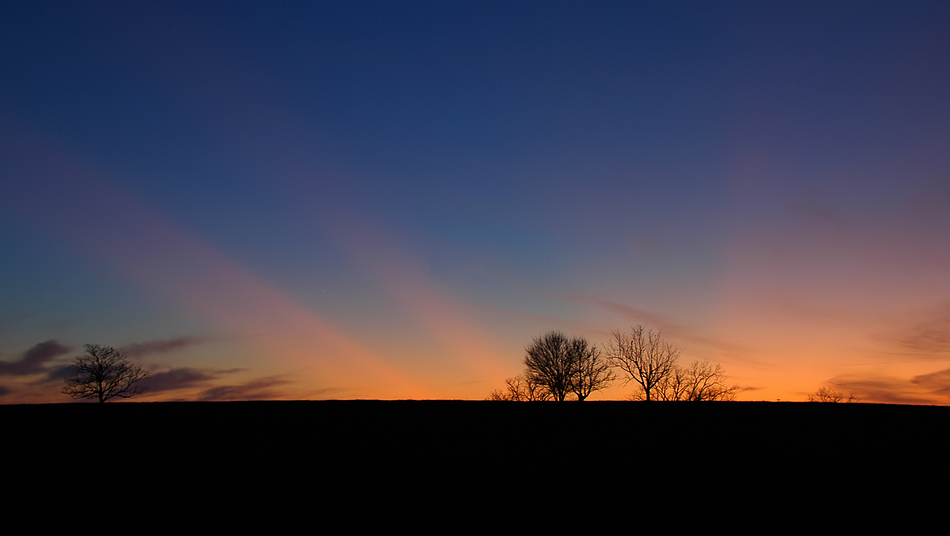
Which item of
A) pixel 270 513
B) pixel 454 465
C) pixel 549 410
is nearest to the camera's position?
pixel 270 513

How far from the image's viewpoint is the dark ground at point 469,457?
512 inches

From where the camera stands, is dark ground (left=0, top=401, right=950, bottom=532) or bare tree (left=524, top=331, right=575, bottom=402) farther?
bare tree (left=524, top=331, right=575, bottom=402)

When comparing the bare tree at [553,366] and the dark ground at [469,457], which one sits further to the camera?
the bare tree at [553,366]

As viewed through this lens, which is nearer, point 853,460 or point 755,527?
point 755,527

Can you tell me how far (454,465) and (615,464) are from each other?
4976 millimetres

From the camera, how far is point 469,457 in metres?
16.2

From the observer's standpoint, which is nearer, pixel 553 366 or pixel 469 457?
pixel 469 457

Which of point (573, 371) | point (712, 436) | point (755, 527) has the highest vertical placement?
point (573, 371)

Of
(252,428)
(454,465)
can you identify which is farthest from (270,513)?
(252,428)

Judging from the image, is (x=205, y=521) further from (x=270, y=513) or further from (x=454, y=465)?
Answer: (x=454, y=465)

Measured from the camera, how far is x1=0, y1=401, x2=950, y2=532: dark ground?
512 inches

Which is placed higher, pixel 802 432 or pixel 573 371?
pixel 573 371

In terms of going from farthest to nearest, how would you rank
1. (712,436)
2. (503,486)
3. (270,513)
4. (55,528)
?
(712,436) < (503,486) < (270,513) < (55,528)

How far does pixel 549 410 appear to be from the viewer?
23.7m
